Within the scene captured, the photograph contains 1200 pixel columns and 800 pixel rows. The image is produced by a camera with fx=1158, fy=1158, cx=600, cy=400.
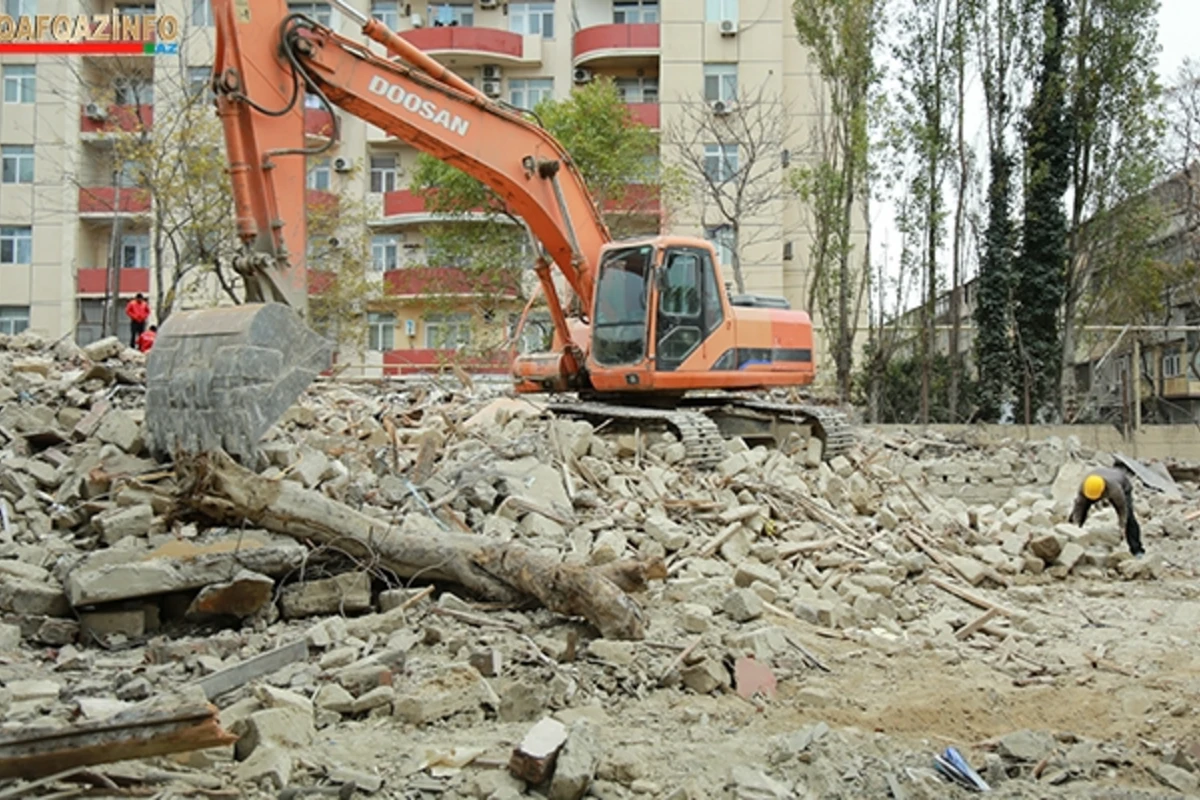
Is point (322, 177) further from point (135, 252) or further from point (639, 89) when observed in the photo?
point (639, 89)

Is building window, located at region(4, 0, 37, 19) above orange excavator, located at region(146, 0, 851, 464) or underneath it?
above

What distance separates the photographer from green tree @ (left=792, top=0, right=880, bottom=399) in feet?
75.9

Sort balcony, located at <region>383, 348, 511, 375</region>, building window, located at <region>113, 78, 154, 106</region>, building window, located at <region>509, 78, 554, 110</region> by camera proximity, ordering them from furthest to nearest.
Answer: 1. building window, located at <region>509, 78, 554, 110</region>
2. balcony, located at <region>383, 348, 511, 375</region>
3. building window, located at <region>113, 78, 154, 106</region>

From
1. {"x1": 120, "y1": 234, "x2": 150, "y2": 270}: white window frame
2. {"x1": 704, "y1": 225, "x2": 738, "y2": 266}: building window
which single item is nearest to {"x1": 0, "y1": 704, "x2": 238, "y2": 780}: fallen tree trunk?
{"x1": 704, "y1": 225, "x2": 738, "y2": 266}: building window

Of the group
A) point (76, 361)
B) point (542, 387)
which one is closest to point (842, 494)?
point (542, 387)

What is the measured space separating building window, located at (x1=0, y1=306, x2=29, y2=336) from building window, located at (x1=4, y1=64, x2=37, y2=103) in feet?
18.5

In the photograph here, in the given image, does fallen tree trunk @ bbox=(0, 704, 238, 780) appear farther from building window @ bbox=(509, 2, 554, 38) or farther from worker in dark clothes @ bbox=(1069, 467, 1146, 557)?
building window @ bbox=(509, 2, 554, 38)

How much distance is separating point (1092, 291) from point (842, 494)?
16.7 metres

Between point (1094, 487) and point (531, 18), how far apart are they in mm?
26216

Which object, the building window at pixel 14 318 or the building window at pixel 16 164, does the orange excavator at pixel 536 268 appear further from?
the building window at pixel 16 164

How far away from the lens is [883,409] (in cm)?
2489

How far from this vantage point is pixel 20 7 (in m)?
30.5

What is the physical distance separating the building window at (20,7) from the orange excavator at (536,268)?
2415cm

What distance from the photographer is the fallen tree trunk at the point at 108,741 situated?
3738 millimetres
